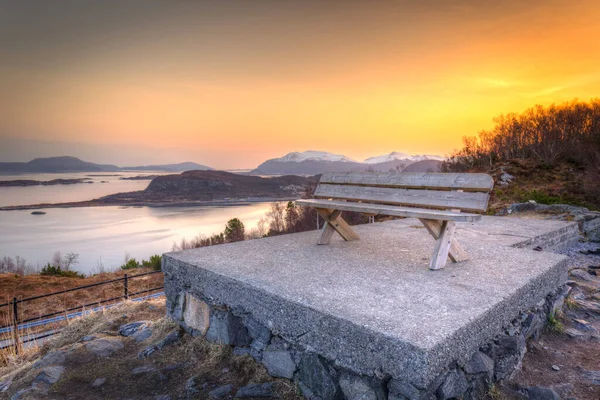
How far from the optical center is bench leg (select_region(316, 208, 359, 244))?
4.51 metres

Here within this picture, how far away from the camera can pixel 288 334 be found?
267 cm

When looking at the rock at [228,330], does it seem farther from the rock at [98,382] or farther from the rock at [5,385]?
the rock at [5,385]

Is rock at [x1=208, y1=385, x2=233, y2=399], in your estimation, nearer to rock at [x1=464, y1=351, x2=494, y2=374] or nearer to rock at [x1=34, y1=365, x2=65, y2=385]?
rock at [x1=34, y1=365, x2=65, y2=385]

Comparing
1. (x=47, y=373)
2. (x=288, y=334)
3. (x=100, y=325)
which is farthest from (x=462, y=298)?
(x=100, y=325)

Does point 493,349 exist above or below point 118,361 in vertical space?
above

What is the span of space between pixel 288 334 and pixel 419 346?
3.38ft

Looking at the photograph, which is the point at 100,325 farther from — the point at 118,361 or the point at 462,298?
the point at 462,298

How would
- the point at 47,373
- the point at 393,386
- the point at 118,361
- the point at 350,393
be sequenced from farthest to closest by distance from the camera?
the point at 118,361
the point at 47,373
the point at 350,393
the point at 393,386

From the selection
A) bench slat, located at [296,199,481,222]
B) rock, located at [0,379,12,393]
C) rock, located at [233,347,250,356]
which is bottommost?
rock, located at [0,379,12,393]

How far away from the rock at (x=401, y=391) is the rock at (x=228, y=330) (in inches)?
53.1

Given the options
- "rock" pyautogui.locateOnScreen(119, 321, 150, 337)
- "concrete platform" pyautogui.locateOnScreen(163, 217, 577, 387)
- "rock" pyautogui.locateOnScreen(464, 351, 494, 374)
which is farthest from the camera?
"rock" pyautogui.locateOnScreen(119, 321, 150, 337)

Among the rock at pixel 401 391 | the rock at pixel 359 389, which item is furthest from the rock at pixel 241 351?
the rock at pixel 401 391

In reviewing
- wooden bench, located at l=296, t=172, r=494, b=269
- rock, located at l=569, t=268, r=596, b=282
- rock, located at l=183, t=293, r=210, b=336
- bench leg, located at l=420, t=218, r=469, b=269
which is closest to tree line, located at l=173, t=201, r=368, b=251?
rock, located at l=569, t=268, r=596, b=282

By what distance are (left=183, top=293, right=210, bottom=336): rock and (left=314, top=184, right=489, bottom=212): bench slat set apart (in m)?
2.06
